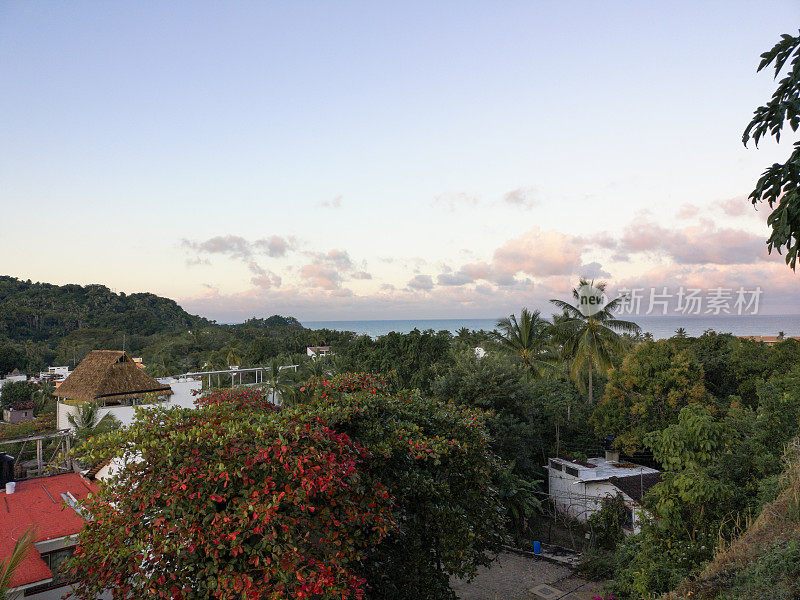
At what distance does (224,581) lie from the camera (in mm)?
3807

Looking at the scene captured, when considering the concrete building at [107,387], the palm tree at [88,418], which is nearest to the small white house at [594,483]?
the concrete building at [107,387]

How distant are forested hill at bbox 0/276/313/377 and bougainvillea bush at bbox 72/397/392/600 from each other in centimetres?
4026

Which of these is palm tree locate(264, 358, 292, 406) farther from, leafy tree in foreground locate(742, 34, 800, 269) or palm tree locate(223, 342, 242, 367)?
leafy tree in foreground locate(742, 34, 800, 269)

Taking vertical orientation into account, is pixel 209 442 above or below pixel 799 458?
above

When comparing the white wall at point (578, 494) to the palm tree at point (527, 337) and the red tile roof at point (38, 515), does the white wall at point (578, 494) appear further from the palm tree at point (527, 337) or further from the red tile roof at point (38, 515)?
the red tile roof at point (38, 515)

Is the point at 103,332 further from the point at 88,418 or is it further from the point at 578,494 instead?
the point at 578,494

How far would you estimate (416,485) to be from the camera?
569cm

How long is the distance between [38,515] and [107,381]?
53.9ft

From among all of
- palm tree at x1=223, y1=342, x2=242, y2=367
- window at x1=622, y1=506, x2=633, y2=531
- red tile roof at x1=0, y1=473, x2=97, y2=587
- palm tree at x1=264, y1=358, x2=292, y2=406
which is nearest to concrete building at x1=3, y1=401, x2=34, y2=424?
palm tree at x1=223, y1=342, x2=242, y2=367

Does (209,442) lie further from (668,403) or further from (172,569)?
(668,403)

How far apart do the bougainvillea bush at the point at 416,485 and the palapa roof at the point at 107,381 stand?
18.0 m

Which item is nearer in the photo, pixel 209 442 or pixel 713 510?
pixel 209 442

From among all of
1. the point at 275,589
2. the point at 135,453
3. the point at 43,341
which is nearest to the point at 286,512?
the point at 275,589

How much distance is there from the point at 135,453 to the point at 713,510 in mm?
7893
